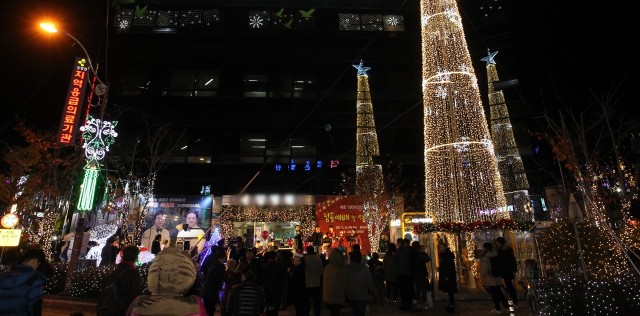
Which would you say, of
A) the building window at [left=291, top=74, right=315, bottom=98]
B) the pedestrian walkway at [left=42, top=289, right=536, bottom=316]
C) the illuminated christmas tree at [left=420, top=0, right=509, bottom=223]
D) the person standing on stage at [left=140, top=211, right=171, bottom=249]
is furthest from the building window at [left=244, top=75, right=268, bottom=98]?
the pedestrian walkway at [left=42, top=289, right=536, bottom=316]

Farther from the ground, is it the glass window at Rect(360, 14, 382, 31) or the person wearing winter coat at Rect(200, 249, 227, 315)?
the glass window at Rect(360, 14, 382, 31)

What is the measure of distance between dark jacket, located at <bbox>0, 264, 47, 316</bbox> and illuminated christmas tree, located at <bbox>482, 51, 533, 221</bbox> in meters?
22.2

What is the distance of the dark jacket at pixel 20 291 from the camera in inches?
136

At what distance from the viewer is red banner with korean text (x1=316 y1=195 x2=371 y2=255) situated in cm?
2460

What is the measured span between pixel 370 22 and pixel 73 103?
2419 centimetres

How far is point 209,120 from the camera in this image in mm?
27969

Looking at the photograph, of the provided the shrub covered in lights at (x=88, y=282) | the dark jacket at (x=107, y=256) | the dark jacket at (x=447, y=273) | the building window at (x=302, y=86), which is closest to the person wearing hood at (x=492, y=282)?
the dark jacket at (x=447, y=273)

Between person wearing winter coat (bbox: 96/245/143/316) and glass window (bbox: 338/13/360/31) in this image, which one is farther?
glass window (bbox: 338/13/360/31)

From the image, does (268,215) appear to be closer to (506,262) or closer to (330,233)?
(330,233)

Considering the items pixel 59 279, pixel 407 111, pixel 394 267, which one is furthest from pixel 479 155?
pixel 407 111

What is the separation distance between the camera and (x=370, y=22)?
3209 centimetres

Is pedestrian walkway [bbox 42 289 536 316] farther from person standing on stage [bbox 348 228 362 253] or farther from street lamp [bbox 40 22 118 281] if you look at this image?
person standing on stage [bbox 348 228 362 253]

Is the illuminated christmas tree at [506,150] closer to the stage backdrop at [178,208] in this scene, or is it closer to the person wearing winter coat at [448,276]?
the person wearing winter coat at [448,276]

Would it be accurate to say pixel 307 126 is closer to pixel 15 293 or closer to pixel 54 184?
pixel 54 184
